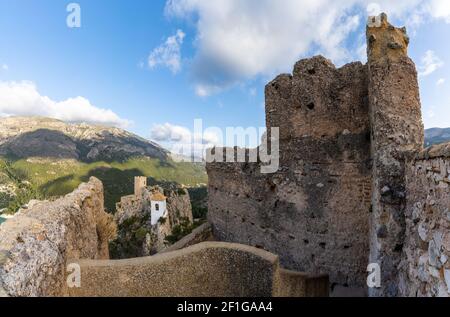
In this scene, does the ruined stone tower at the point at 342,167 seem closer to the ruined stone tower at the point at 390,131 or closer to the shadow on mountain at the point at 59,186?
the ruined stone tower at the point at 390,131

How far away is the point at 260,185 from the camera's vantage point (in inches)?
379

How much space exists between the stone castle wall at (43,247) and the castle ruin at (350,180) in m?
5.00

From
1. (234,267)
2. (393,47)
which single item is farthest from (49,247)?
(393,47)

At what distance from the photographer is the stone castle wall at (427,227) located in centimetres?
382

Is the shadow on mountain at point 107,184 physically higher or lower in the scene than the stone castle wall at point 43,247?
lower

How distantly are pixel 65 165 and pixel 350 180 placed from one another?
155 meters

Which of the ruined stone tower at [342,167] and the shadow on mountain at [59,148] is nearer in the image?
the ruined stone tower at [342,167]

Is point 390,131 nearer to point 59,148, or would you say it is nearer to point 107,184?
point 107,184

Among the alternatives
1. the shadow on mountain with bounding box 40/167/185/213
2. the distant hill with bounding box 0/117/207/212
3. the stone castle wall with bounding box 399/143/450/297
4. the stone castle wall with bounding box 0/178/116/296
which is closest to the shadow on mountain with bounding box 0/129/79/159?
the distant hill with bounding box 0/117/207/212

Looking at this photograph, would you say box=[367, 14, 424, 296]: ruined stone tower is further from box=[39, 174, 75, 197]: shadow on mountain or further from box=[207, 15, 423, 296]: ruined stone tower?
box=[39, 174, 75, 197]: shadow on mountain

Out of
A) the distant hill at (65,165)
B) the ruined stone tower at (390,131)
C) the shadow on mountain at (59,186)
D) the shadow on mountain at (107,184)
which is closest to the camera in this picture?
the ruined stone tower at (390,131)

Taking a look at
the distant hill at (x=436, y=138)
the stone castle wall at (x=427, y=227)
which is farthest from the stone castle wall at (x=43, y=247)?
the distant hill at (x=436, y=138)

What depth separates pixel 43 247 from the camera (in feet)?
13.5

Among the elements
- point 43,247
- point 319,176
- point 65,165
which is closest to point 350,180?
point 319,176
